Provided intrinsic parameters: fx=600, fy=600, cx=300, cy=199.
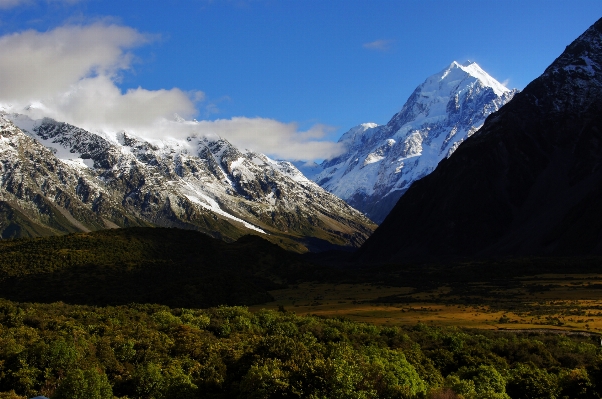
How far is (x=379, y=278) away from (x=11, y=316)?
126 m

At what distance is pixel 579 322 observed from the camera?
303ft

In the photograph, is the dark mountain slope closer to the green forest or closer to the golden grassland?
the golden grassland

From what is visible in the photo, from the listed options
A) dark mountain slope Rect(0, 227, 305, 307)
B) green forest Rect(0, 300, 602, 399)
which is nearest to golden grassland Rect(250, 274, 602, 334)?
dark mountain slope Rect(0, 227, 305, 307)

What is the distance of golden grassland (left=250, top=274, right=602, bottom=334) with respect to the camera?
97.2 meters

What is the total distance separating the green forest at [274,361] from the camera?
42344mm

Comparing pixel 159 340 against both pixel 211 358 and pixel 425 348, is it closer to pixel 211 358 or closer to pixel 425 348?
pixel 211 358

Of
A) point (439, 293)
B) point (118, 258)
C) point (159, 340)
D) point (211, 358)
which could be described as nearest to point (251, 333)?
point (159, 340)

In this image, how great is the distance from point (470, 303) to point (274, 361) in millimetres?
88772

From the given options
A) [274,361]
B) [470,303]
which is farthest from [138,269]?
[274,361]

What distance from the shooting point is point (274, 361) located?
152 ft

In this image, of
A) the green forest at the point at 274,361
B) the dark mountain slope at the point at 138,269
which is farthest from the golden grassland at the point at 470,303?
the green forest at the point at 274,361

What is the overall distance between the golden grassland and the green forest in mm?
14715

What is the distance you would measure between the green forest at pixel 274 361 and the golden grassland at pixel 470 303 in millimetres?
14715

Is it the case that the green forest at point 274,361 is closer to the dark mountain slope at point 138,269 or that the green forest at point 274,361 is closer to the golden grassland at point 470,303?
the golden grassland at point 470,303
